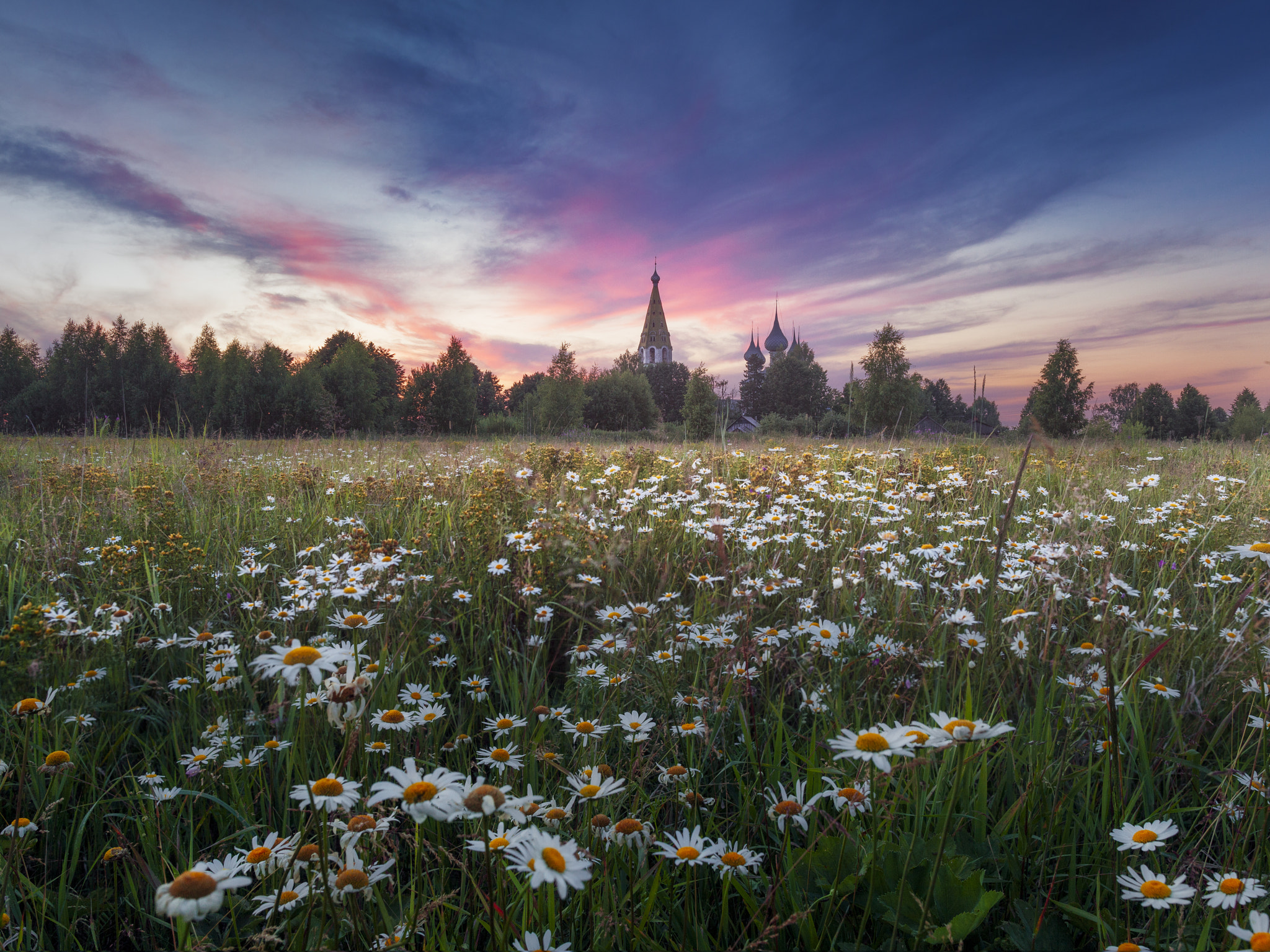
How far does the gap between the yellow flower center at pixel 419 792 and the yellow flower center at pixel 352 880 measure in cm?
19

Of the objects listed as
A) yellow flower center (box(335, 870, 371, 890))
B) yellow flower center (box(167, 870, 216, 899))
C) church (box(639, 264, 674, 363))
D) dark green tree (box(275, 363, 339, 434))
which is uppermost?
church (box(639, 264, 674, 363))

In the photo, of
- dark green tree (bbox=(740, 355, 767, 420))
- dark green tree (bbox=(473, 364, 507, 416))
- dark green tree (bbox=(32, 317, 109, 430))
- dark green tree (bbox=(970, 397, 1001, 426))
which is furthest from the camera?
dark green tree (bbox=(740, 355, 767, 420))

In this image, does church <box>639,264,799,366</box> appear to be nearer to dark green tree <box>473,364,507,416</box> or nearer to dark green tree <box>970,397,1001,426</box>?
dark green tree <box>473,364,507,416</box>

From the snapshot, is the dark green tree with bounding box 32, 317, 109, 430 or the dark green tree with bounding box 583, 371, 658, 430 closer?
the dark green tree with bounding box 32, 317, 109, 430

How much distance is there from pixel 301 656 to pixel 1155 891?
1.42 meters

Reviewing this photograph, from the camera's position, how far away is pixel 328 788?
0.90 metres

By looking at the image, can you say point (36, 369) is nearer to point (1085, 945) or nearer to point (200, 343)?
point (200, 343)

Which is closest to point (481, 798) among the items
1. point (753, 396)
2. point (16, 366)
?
point (16, 366)

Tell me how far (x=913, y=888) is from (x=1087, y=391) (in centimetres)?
5194

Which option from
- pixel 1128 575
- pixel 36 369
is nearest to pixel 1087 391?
pixel 1128 575

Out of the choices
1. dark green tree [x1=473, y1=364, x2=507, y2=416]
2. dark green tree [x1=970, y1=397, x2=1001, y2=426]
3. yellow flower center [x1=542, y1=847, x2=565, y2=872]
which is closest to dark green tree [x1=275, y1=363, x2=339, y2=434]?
dark green tree [x1=970, y1=397, x2=1001, y2=426]

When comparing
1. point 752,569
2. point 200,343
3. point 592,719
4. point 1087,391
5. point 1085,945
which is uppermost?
point 200,343

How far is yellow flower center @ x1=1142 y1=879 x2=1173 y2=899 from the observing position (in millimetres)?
973

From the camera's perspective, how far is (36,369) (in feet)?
140
